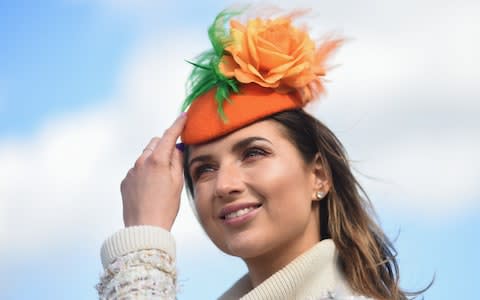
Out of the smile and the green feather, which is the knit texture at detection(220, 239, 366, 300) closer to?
the smile

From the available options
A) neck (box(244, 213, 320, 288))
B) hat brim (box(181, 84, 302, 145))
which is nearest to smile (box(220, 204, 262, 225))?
neck (box(244, 213, 320, 288))

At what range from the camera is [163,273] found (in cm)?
342

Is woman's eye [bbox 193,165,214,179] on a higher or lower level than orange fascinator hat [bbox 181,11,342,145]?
lower

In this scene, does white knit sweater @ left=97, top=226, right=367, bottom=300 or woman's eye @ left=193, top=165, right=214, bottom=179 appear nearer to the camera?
white knit sweater @ left=97, top=226, right=367, bottom=300

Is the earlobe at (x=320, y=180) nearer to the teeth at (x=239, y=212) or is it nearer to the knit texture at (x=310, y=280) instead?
the knit texture at (x=310, y=280)

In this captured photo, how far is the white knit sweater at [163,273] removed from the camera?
3.35 m

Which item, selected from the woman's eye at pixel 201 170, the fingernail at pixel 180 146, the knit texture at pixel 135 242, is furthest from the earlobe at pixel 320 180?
the knit texture at pixel 135 242

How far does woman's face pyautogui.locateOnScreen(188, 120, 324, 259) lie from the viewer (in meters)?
3.94

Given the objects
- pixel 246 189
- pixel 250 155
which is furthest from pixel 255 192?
pixel 250 155

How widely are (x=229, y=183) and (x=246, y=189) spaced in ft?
0.27

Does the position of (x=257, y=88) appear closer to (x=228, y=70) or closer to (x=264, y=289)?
(x=228, y=70)

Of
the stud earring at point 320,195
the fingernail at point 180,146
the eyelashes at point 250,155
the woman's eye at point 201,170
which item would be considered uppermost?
the fingernail at point 180,146

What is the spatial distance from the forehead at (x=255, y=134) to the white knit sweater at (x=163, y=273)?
0.53 metres

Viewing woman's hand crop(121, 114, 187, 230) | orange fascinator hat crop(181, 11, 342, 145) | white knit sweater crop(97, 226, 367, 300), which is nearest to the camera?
white knit sweater crop(97, 226, 367, 300)
